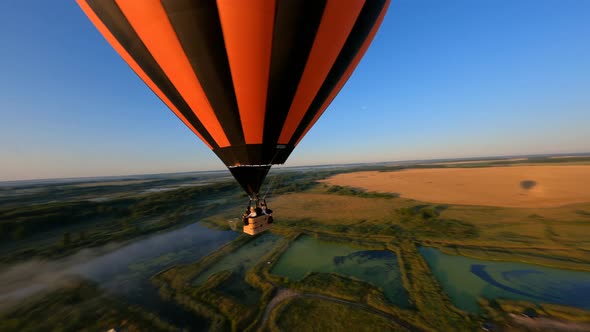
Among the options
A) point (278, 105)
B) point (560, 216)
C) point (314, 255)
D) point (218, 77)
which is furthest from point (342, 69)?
point (560, 216)

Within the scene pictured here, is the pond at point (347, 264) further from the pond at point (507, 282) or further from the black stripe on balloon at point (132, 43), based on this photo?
the black stripe on balloon at point (132, 43)

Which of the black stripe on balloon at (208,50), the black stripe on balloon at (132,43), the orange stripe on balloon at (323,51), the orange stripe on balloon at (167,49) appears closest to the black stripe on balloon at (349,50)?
the orange stripe on balloon at (323,51)

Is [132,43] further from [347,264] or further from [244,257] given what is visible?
[347,264]

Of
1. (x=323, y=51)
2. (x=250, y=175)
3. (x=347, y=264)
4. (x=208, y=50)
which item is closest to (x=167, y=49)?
(x=208, y=50)

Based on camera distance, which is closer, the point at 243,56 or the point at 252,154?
the point at 243,56

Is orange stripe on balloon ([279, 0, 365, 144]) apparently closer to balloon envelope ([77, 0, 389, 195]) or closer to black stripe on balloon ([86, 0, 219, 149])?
balloon envelope ([77, 0, 389, 195])

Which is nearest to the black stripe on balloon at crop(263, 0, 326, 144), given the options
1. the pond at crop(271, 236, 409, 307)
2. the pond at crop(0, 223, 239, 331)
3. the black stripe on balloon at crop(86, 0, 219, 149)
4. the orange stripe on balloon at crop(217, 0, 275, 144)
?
the orange stripe on balloon at crop(217, 0, 275, 144)

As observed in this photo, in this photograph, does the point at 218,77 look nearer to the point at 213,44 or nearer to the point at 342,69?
the point at 213,44

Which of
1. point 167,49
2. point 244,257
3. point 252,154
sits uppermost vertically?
point 167,49
